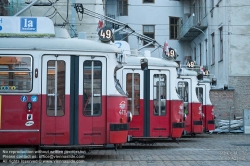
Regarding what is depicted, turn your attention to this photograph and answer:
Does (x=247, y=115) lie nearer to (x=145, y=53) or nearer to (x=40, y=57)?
(x=145, y=53)

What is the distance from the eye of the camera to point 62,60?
45.7 ft

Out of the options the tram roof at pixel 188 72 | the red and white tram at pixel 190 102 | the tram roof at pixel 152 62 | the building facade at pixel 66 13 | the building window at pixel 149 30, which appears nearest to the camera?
the tram roof at pixel 152 62

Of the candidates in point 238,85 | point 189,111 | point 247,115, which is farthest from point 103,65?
point 238,85

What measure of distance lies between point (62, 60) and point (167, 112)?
6283 mm

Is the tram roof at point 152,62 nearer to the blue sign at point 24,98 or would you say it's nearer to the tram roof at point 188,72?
the tram roof at point 188,72

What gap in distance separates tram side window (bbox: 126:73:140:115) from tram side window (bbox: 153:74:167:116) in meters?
0.59

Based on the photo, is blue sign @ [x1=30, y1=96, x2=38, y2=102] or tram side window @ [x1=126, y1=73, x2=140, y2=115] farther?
tram side window @ [x1=126, y1=73, x2=140, y2=115]

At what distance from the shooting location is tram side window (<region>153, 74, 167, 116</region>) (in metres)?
19.0

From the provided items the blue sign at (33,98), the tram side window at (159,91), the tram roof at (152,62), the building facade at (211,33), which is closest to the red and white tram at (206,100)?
the building facade at (211,33)

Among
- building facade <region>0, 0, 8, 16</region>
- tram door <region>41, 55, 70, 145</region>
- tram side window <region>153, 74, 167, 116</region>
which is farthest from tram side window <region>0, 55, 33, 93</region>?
building facade <region>0, 0, 8, 16</region>

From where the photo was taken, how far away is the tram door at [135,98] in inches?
741

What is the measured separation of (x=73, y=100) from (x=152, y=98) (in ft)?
18.4

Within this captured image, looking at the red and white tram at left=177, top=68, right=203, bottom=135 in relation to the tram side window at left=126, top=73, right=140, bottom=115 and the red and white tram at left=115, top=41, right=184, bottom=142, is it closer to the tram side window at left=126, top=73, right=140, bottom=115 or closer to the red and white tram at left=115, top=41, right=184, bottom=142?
the red and white tram at left=115, top=41, right=184, bottom=142

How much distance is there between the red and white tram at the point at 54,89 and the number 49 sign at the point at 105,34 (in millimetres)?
211
